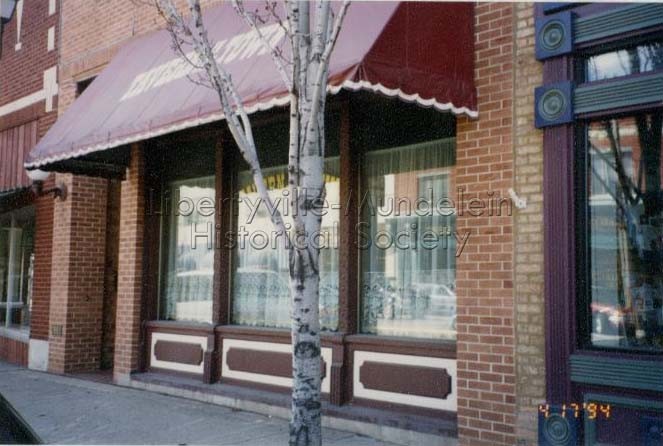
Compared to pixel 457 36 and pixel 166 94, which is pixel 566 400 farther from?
pixel 166 94

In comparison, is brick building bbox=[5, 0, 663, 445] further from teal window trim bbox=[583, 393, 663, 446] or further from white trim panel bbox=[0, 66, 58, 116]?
white trim panel bbox=[0, 66, 58, 116]

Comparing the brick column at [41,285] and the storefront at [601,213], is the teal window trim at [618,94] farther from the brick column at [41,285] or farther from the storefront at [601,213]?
the brick column at [41,285]

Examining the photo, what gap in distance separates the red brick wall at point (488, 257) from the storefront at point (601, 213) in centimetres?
34

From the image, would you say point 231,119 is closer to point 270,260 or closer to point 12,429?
point 12,429

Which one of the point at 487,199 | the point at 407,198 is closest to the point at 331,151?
the point at 407,198

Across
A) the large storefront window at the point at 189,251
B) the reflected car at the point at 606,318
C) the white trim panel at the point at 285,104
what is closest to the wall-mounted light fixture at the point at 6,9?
the large storefront window at the point at 189,251

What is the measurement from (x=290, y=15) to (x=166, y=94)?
11.3 feet

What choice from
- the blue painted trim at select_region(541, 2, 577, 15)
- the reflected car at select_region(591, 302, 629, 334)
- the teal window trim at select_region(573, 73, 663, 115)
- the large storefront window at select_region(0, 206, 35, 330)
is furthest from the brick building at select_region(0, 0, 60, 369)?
the reflected car at select_region(591, 302, 629, 334)

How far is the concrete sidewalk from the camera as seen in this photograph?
6.33 meters

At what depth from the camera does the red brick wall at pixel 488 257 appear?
5.53m

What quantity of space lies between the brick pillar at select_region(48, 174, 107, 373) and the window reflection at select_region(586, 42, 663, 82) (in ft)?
25.4

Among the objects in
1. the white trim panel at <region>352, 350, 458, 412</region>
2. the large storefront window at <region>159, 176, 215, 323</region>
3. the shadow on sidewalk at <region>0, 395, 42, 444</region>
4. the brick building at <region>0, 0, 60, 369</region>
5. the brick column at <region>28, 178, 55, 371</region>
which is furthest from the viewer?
the brick building at <region>0, 0, 60, 369</region>

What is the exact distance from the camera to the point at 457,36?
5746 mm

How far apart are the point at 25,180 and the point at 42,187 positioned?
0.80 m
